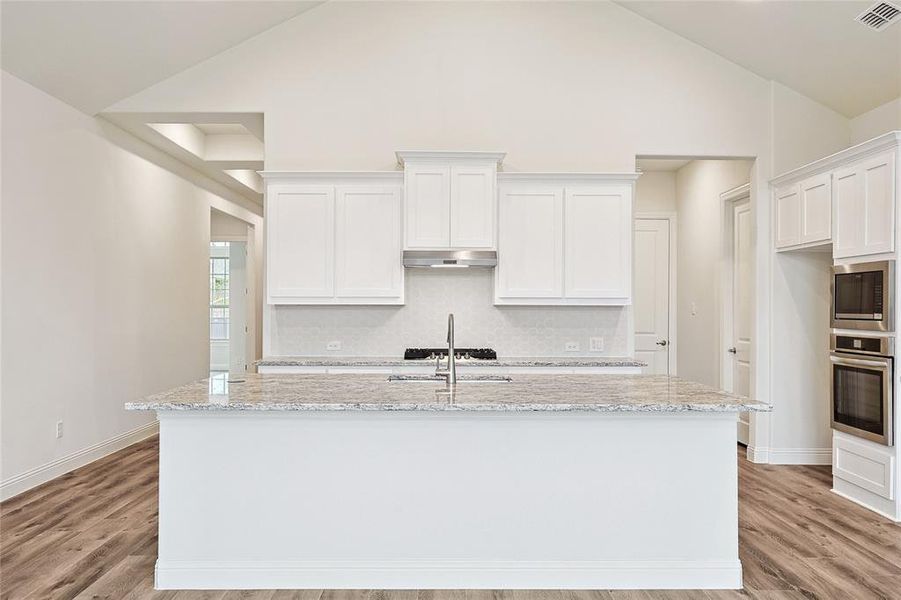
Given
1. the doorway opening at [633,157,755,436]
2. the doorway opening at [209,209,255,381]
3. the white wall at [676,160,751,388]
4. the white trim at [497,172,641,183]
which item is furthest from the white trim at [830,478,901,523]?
the doorway opening at [209,209,255,381]

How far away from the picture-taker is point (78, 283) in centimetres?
488

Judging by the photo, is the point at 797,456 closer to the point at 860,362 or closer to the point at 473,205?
the point at 860,362

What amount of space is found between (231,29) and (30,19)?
145 centimetres

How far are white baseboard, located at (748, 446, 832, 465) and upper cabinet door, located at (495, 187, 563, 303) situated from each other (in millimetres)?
2272

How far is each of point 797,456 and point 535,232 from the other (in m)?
2.92

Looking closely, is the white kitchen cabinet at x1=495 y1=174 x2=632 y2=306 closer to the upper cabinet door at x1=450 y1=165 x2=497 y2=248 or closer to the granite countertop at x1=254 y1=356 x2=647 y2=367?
the upper cabinet door at x1=450 y1=165 x2=497 y2=248

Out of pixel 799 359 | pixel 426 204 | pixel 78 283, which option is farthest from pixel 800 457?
pixel 78 283

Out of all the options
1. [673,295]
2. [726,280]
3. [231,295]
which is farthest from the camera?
[231,295]

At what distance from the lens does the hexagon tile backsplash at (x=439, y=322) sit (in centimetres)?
523

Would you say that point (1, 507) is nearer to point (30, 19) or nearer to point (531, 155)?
point (30, 19)

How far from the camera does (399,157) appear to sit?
4.82m

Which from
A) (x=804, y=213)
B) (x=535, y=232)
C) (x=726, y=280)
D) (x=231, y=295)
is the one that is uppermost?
(x=804, y=213)

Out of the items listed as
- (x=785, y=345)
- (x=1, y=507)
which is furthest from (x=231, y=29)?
(x=785, y=345)

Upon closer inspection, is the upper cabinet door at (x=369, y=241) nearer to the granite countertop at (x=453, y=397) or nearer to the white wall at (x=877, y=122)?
the granite countertop at (x=453, y=397)
